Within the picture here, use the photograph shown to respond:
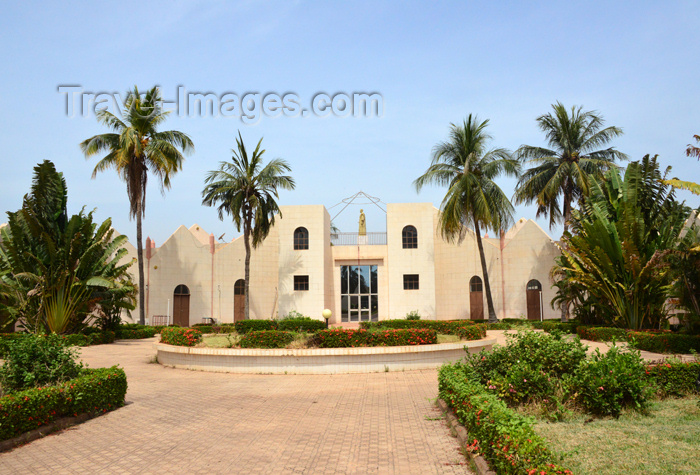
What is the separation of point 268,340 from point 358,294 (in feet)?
60.3

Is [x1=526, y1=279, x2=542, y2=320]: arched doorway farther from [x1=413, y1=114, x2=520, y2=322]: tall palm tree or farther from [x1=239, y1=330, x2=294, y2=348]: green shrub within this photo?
[x1=239, y1=330, x2=294, y2=348]: green shrub

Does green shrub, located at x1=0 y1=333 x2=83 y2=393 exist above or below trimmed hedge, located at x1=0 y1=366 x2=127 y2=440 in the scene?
above

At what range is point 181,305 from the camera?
29609 millimetres

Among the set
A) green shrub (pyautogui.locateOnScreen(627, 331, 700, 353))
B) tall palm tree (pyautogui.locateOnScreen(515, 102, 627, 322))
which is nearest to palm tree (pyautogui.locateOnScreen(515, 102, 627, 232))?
tall palm tree (pyautogui.locateOnScreen(515, 102, 627, 322))

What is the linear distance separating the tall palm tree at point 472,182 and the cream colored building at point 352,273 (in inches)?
146

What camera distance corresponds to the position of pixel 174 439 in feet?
22.0

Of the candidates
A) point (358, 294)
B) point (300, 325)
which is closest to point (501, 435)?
point (300, 325)

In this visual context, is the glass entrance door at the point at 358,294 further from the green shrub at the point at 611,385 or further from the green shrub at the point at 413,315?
the green shrub at the point at 611,385

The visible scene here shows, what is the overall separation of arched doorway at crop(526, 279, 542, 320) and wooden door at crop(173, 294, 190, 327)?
1932 cm

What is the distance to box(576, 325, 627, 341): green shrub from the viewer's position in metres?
16.6

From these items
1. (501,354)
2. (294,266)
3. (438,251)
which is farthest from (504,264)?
(501,354)

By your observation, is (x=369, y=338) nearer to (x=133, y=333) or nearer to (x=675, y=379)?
(x=675, y=379)

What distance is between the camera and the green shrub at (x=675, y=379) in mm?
7887

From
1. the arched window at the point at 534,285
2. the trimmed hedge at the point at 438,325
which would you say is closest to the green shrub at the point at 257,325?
the trimmed hedge at the point at 438,325
